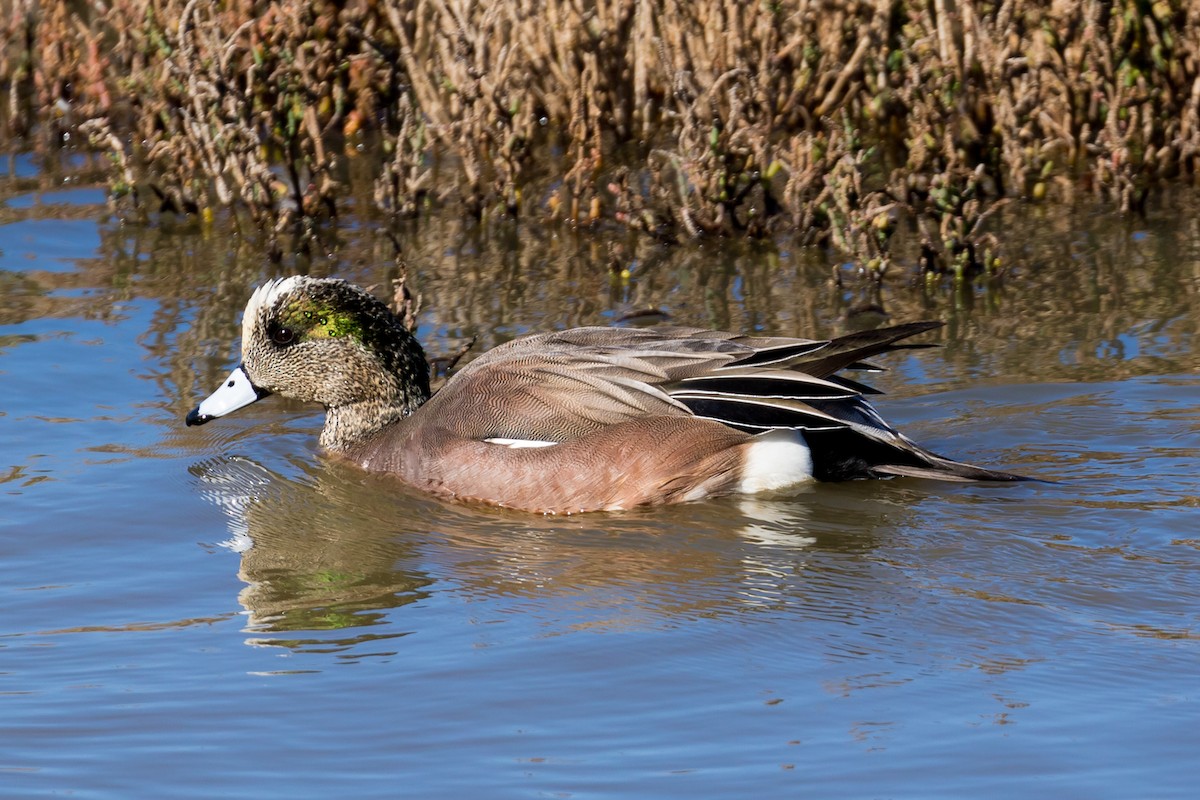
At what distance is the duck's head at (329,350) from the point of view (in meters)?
5.74

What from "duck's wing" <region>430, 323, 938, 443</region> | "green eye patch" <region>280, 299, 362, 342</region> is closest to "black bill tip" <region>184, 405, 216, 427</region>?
"green eye patch" <region>280, 299, 362, 342</region>

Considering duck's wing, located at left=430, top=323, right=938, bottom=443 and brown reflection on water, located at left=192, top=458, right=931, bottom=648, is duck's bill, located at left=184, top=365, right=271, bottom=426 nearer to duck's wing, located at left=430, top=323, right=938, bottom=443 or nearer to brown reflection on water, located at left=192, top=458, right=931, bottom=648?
brown reflection on water, located at left=192, top=458, right=931, bottom=648

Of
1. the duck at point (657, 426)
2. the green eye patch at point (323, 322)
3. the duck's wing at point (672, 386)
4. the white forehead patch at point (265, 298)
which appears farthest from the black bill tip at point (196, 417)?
the duck's wing at point (672, 386)

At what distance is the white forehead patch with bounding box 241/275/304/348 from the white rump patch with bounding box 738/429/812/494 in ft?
5.50

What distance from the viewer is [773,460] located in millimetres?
5051

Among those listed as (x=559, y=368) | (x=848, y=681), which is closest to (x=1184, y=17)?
(x=559, y=368)

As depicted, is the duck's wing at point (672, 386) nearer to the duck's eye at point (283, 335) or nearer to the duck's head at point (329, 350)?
the duck's head at point (329, 350)

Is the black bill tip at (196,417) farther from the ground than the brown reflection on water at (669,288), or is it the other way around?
the brown reflection on water at (669,288)

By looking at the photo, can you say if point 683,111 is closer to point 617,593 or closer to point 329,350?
point 329,350

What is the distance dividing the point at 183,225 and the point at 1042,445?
4.35 m

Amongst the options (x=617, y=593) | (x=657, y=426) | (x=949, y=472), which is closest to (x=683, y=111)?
(x=657, y=426)

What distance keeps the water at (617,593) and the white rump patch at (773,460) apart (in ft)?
0.29

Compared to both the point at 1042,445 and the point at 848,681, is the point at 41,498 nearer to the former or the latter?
the point at 848,681

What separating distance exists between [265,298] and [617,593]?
1.98 m
